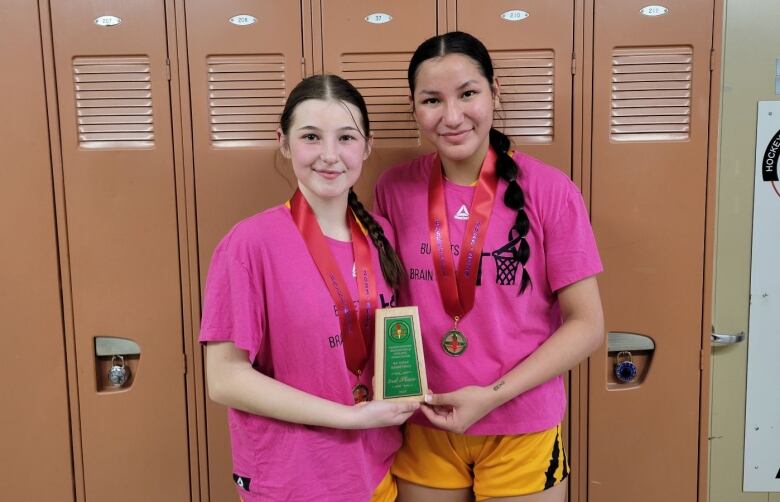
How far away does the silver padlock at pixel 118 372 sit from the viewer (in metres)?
1.92

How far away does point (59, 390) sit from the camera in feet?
6.32

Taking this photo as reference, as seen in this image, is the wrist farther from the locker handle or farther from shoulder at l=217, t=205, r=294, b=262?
the locker handle

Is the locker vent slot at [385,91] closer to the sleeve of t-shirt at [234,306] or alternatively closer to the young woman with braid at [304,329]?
the young woman with braid at [304,329]

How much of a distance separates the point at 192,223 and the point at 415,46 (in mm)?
997

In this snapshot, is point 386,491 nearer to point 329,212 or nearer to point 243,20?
point 329,212

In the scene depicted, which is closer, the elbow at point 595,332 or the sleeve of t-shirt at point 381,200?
the elbow at point 595,332

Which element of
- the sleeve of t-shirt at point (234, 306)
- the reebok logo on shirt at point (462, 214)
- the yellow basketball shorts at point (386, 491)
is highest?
the reebok logo on shirt at point (462, 214)

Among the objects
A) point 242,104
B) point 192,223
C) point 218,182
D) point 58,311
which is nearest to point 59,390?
point 58,311

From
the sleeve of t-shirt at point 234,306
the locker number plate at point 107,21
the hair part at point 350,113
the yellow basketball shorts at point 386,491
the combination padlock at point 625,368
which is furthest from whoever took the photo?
the combination padlock at point 625,368

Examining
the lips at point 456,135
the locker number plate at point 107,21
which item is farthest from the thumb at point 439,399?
the locker number plate at point 107,21

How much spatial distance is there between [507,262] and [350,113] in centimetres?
57

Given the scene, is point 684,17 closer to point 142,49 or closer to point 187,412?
point 142,49

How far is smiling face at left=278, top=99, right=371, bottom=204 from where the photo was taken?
133 centimetres

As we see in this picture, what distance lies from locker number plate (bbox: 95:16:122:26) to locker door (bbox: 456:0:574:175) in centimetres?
117
